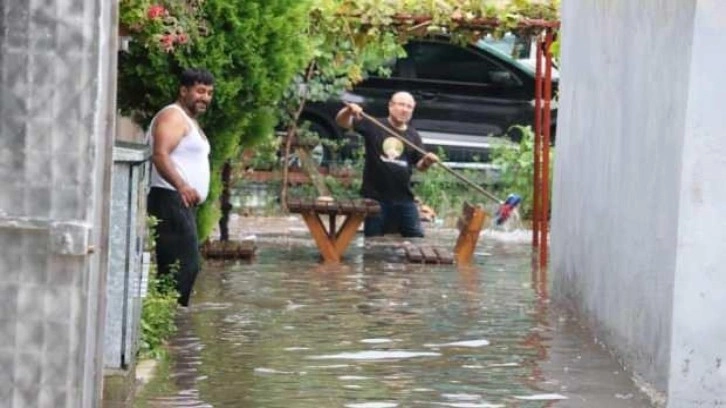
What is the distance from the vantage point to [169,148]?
10.1 metres

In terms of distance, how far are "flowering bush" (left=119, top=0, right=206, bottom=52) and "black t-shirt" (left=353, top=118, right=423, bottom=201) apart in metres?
5.62

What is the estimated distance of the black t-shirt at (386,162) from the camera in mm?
16516

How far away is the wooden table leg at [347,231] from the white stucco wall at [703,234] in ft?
24.3

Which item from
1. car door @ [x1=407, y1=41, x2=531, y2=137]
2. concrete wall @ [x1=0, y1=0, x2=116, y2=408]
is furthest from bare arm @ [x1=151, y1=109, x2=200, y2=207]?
car door @ [x1=407, y1=41, x2=531, y2=137]

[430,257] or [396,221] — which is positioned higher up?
[396,221]

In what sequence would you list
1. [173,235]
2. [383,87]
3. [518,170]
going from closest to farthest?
1. [173,235]
2. [518,170]
3. [383,87]

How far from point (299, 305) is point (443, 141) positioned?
30.9 ft

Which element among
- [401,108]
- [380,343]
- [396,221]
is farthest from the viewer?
[396,221]

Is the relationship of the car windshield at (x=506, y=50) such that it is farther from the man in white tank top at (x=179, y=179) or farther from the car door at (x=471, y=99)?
the man in white tank top at (x=179, y=179)

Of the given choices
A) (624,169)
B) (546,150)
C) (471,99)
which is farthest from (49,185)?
(471,99)

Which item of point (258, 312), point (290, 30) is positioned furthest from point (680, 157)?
point (290, 30)

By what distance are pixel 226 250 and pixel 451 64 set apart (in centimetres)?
750

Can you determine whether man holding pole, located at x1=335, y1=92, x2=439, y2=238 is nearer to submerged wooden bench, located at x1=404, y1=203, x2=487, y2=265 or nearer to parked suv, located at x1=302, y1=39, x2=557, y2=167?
submerged wooden bench, located at x1=404, y1=203, x2=487, y2=265

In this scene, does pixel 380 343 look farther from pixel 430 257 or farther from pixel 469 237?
pixel 469 237
